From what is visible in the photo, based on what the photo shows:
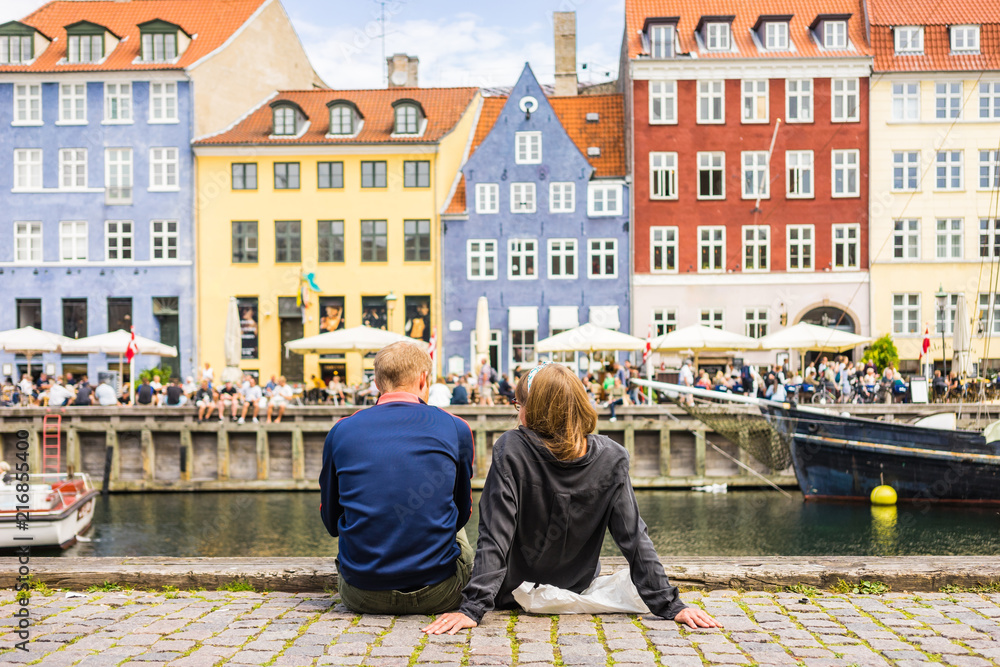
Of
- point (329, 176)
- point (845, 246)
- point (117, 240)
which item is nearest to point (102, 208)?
point (117, 240)

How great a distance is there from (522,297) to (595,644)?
106 feet

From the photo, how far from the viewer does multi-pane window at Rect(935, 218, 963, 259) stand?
118 ft

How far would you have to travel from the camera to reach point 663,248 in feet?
119

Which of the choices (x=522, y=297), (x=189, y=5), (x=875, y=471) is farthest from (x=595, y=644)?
(x=189, y=5)

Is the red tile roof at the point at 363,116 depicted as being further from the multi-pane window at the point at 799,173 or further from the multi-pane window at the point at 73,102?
the multi-pane window at the point at 799,173

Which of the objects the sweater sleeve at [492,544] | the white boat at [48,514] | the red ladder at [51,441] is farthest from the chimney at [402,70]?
the sweater sleeve at [492,544]

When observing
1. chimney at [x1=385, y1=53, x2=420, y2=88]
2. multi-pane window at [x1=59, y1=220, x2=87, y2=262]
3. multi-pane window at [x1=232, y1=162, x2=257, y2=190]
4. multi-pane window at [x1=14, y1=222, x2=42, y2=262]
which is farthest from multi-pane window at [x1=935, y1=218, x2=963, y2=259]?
multi-pane window at [x1=14, y1=222, x2=42, y2=262]

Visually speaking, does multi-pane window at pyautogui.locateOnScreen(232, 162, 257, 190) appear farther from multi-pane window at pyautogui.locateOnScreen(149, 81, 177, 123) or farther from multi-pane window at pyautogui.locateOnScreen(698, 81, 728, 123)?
multi-pane window at pyautogui.locateOnScreen(698, 81, 728, 123)

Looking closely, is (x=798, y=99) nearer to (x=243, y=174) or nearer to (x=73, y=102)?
(x=243, y=174)

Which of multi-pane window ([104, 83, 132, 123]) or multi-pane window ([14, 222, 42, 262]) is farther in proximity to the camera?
multi-pane window ([14, 222, 42, 262])

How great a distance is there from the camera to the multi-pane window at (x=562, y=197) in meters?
36.4

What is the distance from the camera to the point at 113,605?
516cm

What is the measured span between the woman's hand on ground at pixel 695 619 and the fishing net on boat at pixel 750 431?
17.8 m

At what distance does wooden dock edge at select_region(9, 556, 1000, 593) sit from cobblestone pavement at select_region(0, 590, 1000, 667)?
0.86 ft
